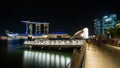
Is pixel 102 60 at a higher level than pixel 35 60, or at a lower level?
higher

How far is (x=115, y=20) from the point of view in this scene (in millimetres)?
196125

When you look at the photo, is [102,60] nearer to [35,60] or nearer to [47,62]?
[47,62]

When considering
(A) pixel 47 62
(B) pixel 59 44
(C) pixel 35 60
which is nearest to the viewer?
(A) pixel 47 62

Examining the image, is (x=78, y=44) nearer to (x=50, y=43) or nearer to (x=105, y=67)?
(x=50, y=43)

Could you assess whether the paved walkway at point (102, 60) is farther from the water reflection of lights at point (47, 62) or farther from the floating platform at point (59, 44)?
the floating platform at point (59, 44)

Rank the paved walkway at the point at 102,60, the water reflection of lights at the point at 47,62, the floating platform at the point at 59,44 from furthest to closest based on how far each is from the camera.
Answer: the floating platform at the point at 59,44, the water reflection of lights at the point at 47,62, the paved walkway at the point at 102,60

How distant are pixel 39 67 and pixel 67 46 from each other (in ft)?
98.6

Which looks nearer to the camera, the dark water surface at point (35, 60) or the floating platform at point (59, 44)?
the dark water surface at point (35, 60)

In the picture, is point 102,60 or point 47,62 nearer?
point 102,60

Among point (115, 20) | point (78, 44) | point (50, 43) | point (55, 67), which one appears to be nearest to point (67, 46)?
point (78, 44)

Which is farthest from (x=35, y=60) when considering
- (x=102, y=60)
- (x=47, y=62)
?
(x=102, y=60)

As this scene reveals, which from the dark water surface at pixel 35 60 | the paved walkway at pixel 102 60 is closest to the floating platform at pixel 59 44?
the dark water surface at pixel 35 60

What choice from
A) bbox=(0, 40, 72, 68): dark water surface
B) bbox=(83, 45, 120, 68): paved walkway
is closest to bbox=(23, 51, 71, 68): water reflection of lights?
bbox=(0, 40, 72, 68): dark water surface

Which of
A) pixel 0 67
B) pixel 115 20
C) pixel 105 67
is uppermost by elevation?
pixel 115 20
